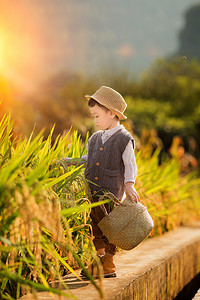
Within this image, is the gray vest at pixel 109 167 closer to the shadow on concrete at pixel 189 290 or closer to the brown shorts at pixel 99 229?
the brown shorts at pixel 99 229

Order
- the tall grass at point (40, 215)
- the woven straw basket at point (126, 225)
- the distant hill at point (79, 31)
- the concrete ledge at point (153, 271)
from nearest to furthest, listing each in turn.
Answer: the tall grass at point (40, 215)
the concrete ledge at point (153, 271)
the woven straw basket at point (126, 225)
the distant hill at point (79, 31)

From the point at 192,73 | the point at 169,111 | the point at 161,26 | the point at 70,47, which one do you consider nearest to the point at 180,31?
the point at 161,26

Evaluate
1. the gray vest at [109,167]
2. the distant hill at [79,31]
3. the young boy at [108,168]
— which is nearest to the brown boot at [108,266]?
the young boy at [108,168]

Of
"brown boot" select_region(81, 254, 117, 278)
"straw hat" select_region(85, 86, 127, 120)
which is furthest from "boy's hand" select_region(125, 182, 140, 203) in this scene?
"straw hat" select_region(85, 86, 127, 120)

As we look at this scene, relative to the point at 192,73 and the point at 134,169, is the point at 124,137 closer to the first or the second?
the point at 134,169

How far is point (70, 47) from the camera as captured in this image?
10231 centimetres

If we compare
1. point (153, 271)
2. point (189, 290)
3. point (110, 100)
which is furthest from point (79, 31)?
point (153, 271)

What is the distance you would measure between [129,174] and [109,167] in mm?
171

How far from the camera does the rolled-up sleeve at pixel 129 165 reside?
11.2ft

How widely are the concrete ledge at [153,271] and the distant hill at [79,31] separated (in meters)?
49.4

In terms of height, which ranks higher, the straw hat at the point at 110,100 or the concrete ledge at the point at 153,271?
the straw hat at the point at 110,100

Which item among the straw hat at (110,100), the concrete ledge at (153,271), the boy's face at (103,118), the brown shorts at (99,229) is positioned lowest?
the concrete ledge at (153,271)

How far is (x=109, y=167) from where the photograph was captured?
3.51 meters

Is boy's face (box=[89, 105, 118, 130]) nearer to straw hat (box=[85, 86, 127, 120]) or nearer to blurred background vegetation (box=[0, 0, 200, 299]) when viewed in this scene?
straw hat (box=[85, 86, 127, 120])
